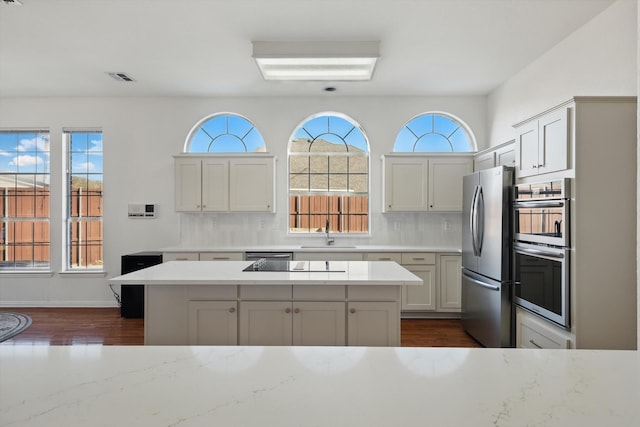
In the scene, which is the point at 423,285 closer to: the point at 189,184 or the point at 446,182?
the point at 446,182

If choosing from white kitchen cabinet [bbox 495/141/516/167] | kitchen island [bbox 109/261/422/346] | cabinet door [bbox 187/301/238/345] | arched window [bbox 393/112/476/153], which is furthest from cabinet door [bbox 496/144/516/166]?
cabinet door [bbox 187/301/238/345]

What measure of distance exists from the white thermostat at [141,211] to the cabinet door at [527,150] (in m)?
4.63

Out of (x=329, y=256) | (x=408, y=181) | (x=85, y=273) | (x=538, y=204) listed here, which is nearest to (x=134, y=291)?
(x=85, y=273)

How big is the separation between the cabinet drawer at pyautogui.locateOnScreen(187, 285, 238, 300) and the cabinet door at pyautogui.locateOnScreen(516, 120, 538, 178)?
98.5 inches

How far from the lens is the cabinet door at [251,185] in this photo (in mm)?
4980

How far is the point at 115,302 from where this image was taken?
17.4 ft

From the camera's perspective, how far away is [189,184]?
16.5 ft

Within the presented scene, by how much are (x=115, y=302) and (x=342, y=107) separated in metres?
4.23

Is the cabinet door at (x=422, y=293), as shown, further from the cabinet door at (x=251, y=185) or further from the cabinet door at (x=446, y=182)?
the cabinet door at (x=251, y=185)

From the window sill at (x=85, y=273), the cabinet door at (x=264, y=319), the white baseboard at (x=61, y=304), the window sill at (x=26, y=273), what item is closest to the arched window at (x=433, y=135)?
the cabinet door at (x=264, y=319)

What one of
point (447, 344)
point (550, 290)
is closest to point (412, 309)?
point (447, 344)

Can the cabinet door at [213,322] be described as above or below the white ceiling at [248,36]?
below

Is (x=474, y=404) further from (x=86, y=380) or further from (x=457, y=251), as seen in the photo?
(x=457, y=251)

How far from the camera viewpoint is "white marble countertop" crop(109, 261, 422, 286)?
238 centimetres
